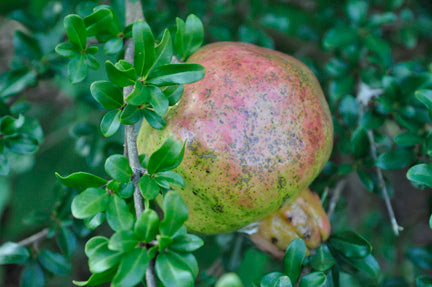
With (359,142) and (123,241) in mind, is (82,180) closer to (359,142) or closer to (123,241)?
(123,241)

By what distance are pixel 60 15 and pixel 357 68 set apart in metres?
1.06

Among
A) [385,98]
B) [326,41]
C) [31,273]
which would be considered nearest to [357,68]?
[326,41]

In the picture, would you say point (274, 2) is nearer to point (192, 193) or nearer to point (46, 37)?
point (46, 37)

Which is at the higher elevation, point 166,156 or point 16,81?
point 166,156

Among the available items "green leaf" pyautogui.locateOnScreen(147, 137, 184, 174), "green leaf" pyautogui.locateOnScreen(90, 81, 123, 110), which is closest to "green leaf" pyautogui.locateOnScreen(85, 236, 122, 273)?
"green leaf" pyautogui.locateOnScreen(147, 137, 184, 174)

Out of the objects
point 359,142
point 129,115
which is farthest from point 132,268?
point 359,142

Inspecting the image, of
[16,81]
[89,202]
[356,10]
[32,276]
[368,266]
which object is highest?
[356,10]

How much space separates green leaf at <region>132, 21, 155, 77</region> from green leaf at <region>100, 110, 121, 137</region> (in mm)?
96

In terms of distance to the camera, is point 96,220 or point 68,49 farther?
point 68,49

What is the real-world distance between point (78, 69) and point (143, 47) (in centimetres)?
A: 20

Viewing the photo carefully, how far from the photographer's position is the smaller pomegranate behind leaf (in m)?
0.91

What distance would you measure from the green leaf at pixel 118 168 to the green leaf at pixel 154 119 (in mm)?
103

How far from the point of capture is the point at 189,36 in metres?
0.92

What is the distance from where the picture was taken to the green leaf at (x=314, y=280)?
79cm
